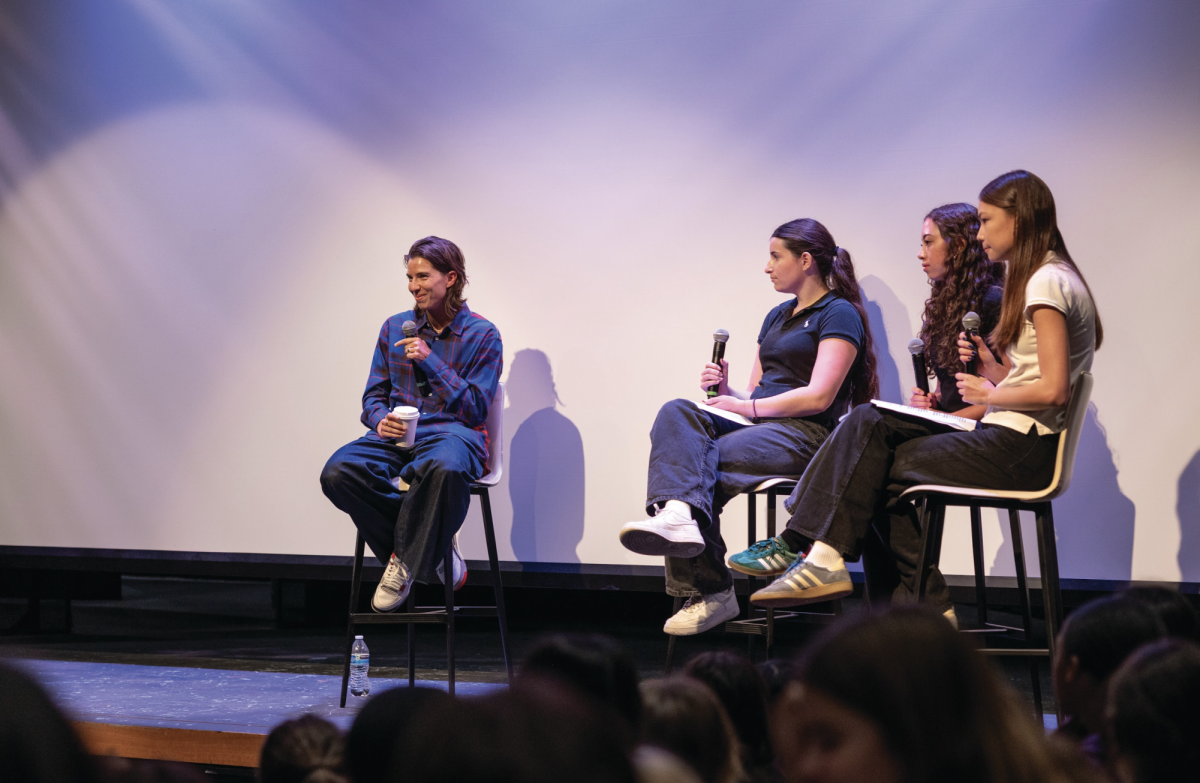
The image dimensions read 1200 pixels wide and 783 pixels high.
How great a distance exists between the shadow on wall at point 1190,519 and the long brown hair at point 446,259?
89.3 inches

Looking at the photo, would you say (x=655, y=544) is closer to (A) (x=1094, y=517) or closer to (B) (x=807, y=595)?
(B) (x=807, y=595)

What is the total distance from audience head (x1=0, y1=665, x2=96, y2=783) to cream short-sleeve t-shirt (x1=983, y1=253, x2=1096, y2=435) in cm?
208

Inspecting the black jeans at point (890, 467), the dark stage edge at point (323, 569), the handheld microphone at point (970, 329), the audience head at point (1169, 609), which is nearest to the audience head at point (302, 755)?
the audience head at point (1169, 609)

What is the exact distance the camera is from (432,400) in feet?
10.6

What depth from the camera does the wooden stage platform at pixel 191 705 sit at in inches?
96.7

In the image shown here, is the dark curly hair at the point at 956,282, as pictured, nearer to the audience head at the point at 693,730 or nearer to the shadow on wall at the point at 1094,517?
the shadow on wall at the point at 1094,517

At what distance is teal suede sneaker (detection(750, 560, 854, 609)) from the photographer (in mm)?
2303

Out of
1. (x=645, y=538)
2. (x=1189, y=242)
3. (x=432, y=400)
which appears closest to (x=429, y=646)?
(x=432, y=400)

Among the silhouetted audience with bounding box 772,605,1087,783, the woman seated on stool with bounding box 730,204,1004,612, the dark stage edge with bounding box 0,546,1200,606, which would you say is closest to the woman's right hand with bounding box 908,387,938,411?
the woman seated on stool with bounding box 730,204,1004,612

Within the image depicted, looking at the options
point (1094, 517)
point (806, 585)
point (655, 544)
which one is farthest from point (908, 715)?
point (1094, 517)

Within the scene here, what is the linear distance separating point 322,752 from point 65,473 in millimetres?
3934

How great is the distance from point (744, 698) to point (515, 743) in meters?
0.76

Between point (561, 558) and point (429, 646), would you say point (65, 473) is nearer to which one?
point (429, 646)

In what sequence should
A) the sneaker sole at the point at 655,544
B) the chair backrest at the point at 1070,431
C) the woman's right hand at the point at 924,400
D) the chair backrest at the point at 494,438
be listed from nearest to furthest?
the chair backrest at the point at 1070,431
the sneaker sole at the point at 655,544
the woman's right hand at the point at 924,400
the chair backrest at the point at 494,438
